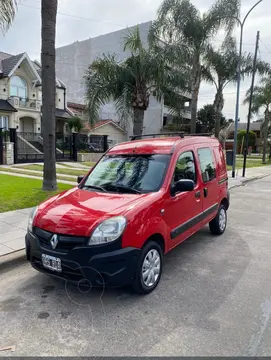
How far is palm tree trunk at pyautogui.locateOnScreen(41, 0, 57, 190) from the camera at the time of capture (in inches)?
316

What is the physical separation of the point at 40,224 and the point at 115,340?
1.54 metres

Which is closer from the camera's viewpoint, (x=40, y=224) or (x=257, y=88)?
(x=40, y=224)

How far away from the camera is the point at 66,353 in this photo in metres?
2.44

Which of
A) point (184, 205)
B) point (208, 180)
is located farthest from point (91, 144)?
point (184, 205)

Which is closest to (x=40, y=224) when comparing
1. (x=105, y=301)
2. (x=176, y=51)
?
(x=105, y=301)

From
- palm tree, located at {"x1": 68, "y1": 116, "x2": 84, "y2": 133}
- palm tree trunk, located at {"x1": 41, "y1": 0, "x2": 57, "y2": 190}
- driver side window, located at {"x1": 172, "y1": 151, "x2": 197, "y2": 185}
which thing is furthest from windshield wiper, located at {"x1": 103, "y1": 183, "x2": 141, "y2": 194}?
palm tree, located at {"x1": 68, "y1": 116, "x2": 84, "y2": 133}

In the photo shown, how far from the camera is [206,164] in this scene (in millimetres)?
5137

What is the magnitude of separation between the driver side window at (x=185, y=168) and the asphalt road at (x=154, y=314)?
1326 mm

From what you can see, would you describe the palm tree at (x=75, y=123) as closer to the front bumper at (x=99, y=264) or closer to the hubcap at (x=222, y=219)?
the hubcap at (x=222, y=219)

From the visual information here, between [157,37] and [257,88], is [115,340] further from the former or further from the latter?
[257,88]

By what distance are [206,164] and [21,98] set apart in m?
24.4

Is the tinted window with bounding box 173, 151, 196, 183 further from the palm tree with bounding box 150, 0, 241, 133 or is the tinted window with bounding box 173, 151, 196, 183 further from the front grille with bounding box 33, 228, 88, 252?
the palm tree with bounding box 150, 0, 241, 133

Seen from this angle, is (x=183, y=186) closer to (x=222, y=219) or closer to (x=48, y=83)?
(x=222, y=219)

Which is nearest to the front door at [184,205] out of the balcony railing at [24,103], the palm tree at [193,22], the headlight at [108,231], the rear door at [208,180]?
the rear door at [208,180]
